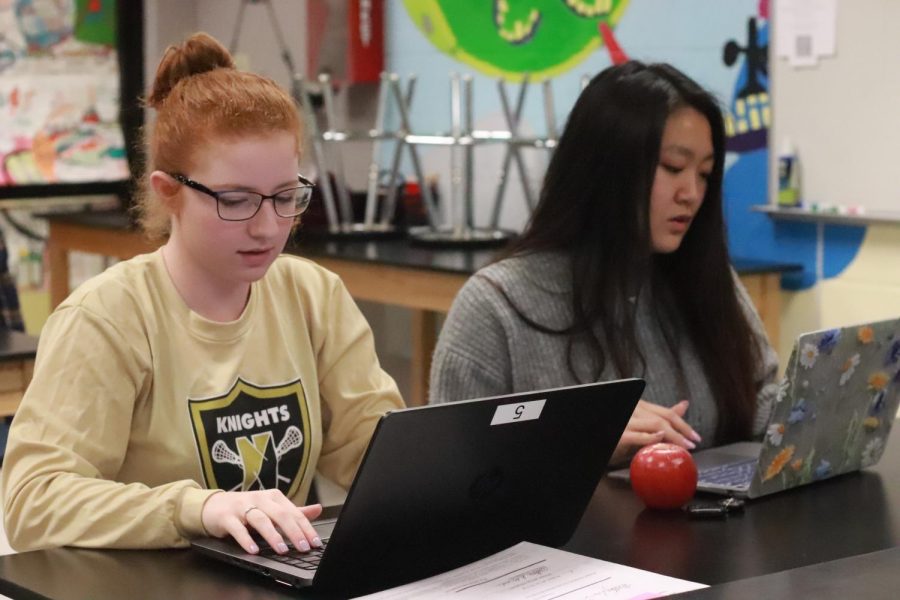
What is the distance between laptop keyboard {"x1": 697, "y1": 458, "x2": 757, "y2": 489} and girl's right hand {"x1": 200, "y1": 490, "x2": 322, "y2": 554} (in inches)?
22.0

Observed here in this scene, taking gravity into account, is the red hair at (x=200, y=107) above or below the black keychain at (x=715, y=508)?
above

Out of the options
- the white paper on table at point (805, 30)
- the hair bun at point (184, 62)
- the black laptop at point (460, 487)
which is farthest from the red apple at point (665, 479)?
the white paper on table at point (805, 30)

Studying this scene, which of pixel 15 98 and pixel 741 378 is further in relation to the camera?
pixel 15 98

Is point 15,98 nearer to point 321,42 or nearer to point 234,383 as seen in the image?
point 321,42

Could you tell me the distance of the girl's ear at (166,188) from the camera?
5.02 ft

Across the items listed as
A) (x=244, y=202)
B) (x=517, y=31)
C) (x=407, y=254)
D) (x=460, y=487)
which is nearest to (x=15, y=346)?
(x=407, y=254)

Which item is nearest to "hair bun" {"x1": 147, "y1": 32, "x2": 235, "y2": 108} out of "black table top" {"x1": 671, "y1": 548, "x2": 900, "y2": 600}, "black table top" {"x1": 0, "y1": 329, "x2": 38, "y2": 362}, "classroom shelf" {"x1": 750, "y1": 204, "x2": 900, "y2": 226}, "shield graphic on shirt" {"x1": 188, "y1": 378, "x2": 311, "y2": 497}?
"shield graphic on shirt" {"x1": 188, "y1": 378, "x2": 311, "y2": 497}

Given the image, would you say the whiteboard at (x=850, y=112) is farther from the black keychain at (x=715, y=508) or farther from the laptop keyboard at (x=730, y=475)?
the black keychain at (x=715, y=508)

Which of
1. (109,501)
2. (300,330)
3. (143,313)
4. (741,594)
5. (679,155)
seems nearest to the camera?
(741,594)

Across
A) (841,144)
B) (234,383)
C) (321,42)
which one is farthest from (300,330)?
(321,42)

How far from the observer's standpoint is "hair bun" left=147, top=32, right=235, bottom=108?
1.62 metres

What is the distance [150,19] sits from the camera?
5648 mm

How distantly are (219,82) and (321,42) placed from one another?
3.35 metres

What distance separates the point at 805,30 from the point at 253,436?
2214 mm
